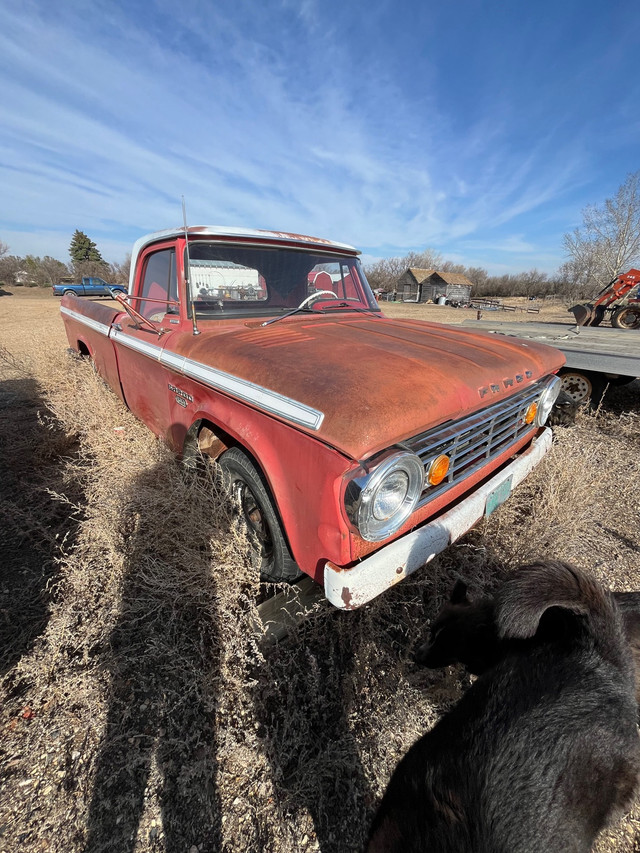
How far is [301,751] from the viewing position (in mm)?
1505

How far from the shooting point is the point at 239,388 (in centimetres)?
174

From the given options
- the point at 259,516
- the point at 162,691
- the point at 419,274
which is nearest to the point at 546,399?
the point at 259,516

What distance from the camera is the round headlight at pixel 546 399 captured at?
2.47 metres

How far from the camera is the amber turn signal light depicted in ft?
5.12

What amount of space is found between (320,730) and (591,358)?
4.79 metres

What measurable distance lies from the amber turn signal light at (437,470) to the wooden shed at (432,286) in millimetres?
49067

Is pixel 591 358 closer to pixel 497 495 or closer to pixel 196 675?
pixel 497 495

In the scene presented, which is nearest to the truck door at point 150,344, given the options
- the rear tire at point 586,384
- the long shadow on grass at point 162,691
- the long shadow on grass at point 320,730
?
the long shadow on grass at point 162,691

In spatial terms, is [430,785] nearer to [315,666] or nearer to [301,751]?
[301,751]

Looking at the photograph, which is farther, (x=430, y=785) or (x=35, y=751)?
(x=35, y=751)

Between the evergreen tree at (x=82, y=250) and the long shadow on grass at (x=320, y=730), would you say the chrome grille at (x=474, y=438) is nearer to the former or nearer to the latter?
the long shadow on grass at (x=320, y=730)

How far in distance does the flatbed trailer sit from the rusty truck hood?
1.64 meters

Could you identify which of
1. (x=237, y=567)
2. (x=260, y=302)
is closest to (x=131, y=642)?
(x=237, y=567)

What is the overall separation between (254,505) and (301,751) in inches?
43.3
